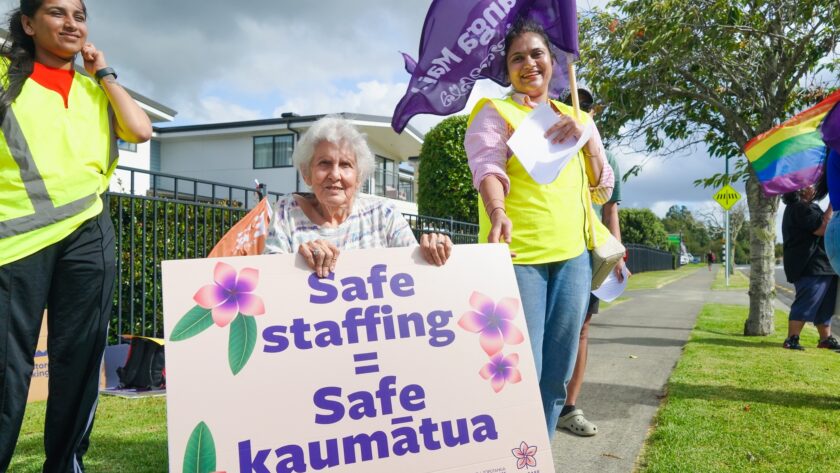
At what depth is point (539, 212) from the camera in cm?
238

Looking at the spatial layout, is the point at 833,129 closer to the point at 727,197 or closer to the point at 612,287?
the point at 612,287

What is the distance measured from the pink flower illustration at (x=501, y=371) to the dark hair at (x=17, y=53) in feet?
6.20

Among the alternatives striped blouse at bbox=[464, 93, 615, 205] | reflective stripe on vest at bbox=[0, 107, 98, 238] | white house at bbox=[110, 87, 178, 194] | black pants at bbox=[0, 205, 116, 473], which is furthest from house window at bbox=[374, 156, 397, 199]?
reflective stripe on vest at bbox=[0, 107, 98, 238]

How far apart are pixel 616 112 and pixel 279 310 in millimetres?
7084

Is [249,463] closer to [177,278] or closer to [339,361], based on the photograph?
[339,361]

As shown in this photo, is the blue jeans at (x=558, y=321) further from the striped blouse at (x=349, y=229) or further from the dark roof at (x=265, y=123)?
the dark roof at (x=265, y=123)

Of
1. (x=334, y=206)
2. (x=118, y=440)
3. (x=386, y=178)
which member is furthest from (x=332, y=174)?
(x=386, y=178)

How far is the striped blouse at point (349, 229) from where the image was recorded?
7.63 feet

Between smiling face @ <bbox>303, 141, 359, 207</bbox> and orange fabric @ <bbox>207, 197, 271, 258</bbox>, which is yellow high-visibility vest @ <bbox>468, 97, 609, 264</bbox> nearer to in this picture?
smiling face @ <bbox>303, 141, 359, 207</bbox>

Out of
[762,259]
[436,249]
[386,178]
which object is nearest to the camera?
[436,249]

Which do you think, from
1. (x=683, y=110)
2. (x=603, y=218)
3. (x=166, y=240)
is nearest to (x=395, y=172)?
(x=683, y=110)

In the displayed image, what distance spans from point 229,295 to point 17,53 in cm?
131

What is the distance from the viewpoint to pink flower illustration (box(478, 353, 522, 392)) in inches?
78.4

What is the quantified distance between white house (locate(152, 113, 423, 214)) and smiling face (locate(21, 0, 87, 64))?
67.0 ft
